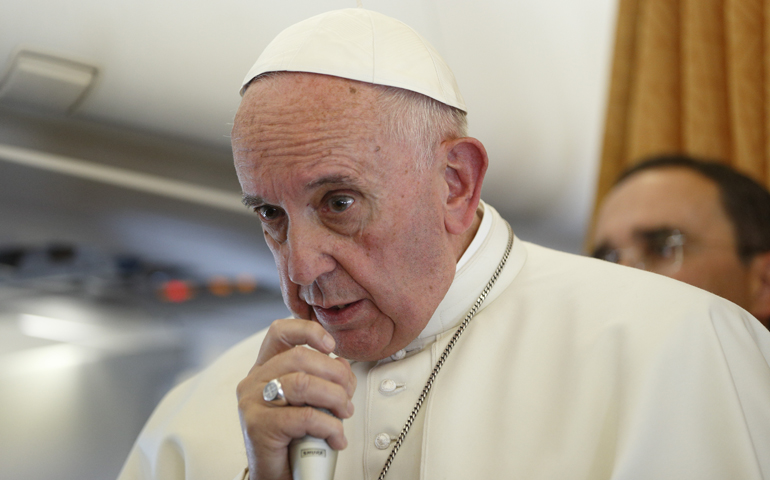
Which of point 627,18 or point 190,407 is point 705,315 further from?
point 627,18

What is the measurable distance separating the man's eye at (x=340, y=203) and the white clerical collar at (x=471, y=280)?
1.10ft

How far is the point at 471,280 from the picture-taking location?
1.38 m

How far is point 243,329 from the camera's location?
2896 mm

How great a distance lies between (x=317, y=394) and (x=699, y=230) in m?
1.71

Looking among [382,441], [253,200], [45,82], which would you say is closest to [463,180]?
[253,200]

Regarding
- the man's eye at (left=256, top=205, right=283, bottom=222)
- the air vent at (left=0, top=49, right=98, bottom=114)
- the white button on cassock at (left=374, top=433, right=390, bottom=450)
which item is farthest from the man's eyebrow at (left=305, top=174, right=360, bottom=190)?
the air vent at (left=0, top=49, right=98, bottom=114)

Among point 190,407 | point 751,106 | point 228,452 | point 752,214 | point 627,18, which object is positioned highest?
point 627,18

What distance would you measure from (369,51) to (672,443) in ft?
2.70

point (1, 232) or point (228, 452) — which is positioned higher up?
point (1, 232)

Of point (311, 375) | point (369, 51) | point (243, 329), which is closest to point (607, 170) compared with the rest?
point (243, 329)

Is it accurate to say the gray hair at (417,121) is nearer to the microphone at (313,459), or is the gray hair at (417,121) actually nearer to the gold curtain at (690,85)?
the microphone at (313,459)

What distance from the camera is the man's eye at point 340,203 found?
112 centimetres

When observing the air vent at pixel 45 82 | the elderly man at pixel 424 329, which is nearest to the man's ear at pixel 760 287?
the elderly man at pixel 424 329

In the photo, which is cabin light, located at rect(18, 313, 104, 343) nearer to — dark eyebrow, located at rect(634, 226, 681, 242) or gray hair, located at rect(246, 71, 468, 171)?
gray hair, located at rect(246, 71, 468, 171)
